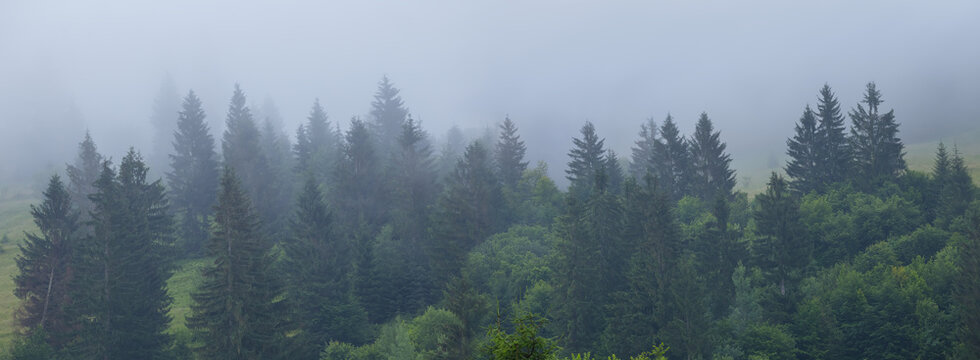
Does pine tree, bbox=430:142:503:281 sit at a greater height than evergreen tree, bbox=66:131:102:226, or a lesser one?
lesser

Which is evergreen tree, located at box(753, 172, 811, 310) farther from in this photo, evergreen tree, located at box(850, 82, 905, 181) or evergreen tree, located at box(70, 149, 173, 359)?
evergreen tree, located at box(70, 149, 173, 359)

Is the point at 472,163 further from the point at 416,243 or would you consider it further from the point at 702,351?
the point at 702,351

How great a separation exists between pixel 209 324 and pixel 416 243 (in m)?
34.9

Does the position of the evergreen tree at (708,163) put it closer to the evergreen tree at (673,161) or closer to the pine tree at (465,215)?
the evergreen tree at (673,161)

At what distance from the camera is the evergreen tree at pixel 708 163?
8812 centimetres

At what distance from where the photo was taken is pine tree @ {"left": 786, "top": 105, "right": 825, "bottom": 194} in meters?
86.9

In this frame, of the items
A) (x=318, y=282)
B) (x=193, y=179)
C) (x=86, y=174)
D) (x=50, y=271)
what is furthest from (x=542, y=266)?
(x=86, y=174)

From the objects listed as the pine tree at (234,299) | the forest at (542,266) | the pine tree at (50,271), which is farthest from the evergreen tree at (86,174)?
the pine tree at (234,299)

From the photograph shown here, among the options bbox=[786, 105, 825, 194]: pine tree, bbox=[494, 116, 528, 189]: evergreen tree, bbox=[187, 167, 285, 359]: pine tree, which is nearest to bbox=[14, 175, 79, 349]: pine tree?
bbox=[187, 167, 285, 359]: pine tree

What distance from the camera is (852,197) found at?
7600 cm

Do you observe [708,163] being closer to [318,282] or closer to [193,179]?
[318,282]

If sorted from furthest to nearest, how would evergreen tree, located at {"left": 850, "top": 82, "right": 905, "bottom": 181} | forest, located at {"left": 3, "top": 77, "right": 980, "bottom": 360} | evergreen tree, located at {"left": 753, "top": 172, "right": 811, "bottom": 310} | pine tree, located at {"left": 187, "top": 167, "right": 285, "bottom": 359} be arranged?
evergreen tree, located at {"left": 850, "top": 82, "right": 905, "bottom": 181} → evergreen tree, located at {"left": 753, "top": 172, "right": 811, "bottom": 310} → forest, located at {"left": 3, "top": 77, "right": 980, "bottom": 360} → pine tree, located at {"left": 187, "top": 167, "right": 285, "bottom": 359}

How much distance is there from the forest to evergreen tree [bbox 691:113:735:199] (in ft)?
1.00

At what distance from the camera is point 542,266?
223 ft
